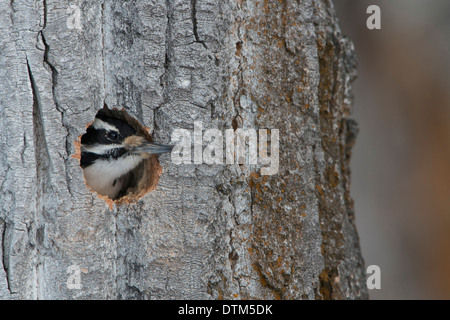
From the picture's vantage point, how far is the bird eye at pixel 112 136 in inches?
129

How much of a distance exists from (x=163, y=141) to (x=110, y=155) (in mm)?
690

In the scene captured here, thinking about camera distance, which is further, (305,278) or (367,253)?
(367,253)

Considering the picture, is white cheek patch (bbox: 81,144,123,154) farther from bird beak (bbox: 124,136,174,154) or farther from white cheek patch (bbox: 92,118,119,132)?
bird beak (bbox: 124,136,174,154)

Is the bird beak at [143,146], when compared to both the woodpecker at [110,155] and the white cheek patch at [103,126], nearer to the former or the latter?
the woodpecker at [110,155]

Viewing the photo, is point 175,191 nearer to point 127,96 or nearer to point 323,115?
point 127,96

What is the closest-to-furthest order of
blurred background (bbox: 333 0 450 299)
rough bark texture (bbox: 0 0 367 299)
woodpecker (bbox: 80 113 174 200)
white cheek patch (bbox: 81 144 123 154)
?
1. rough bark texture (bbox: 0 0 367 299)
2. woodpecker (bbox: 80 113 174 200)
3. white cheek patch (bbox: 81 144 123 154)
4. blurred background (bbox: 333 0 450 299)

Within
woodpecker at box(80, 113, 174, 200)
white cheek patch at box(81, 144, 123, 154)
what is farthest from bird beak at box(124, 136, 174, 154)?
white cheek patch at box(81, 144, 123, 154)

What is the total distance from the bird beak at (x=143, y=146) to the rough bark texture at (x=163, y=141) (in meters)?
0.05

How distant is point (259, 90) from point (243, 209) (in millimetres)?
619

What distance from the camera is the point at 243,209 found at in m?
2.94

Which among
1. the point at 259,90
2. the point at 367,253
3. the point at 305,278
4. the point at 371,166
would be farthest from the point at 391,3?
the point at 305,278

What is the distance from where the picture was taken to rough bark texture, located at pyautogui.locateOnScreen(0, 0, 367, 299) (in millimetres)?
2760

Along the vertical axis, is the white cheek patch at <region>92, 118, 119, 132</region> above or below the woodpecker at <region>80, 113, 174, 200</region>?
above

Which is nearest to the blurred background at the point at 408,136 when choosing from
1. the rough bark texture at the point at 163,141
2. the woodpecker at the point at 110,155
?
the rough bark texture at the point at 163,141
